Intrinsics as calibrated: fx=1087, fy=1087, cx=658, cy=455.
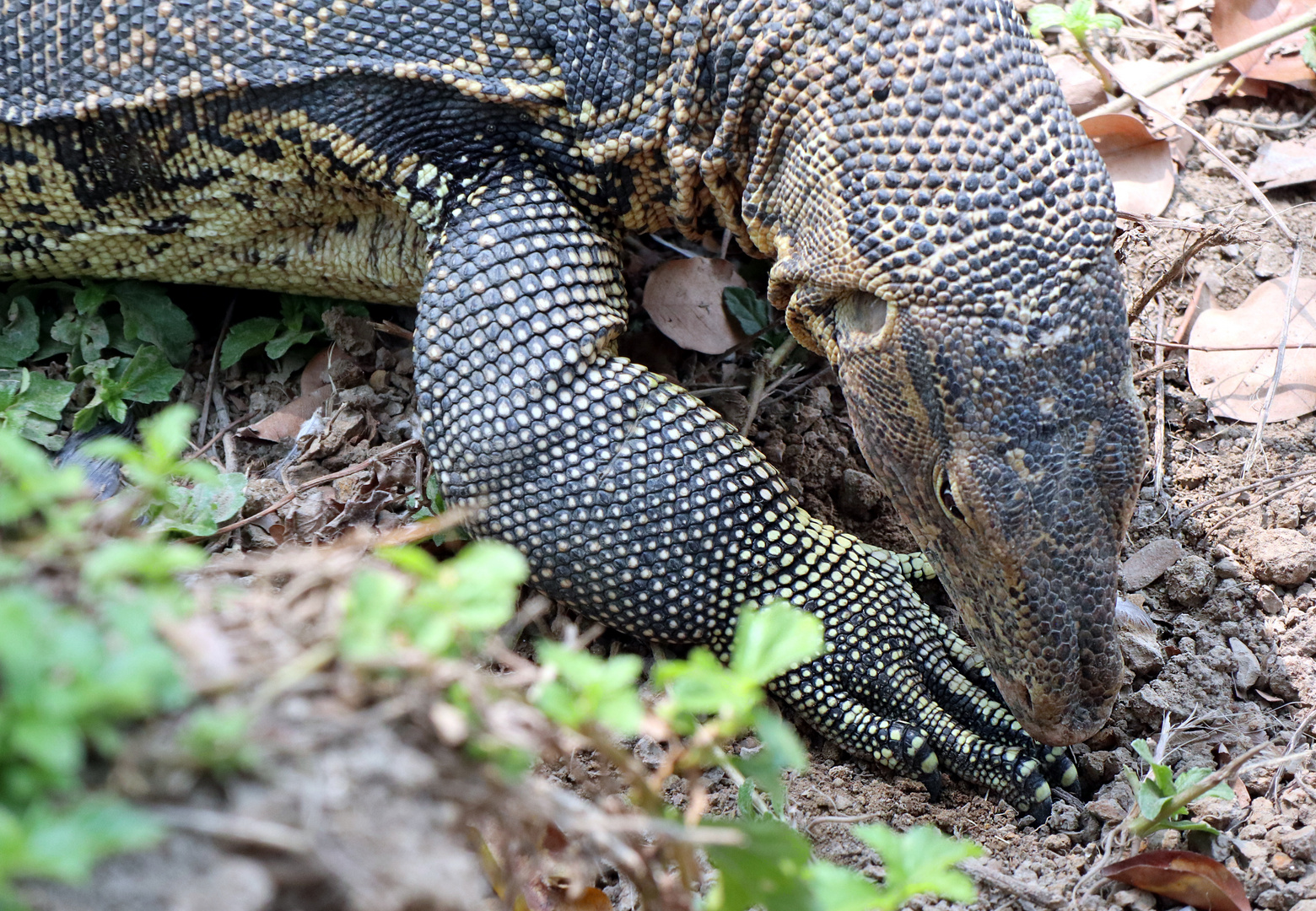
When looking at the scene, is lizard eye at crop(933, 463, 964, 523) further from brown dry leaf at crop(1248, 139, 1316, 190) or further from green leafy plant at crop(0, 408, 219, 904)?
brown dry leaf at crop(1248, 139, 1316, 190)

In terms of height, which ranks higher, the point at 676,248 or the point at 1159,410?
the point at 676,248

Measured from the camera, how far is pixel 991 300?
273 centimetres

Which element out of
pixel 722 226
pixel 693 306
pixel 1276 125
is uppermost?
pixel 1276 125

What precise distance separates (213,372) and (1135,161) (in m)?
3.87

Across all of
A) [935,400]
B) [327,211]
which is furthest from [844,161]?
[327,211]

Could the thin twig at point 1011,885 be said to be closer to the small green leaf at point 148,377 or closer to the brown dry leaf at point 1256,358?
the brown dry leaf at point 1256,358

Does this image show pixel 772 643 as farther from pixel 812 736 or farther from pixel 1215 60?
pixel 1215 60

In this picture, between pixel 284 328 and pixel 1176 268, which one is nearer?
pixel 1176 268

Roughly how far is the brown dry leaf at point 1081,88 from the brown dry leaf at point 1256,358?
1.08 metres

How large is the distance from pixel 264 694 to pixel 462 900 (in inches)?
15.5

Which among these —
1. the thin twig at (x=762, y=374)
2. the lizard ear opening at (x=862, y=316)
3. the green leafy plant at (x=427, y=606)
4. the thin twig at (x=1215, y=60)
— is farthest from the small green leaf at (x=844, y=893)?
the thin twig at (x=1215, y=60)

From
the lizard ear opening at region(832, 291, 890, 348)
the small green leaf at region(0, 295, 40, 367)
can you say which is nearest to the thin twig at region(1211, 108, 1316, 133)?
the lizard ear opening at region(832, 291, 890, 348)

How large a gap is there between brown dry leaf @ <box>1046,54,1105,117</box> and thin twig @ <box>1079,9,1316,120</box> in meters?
0.09

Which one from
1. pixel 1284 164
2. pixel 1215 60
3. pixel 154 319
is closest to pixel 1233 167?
pixel 1284 164
